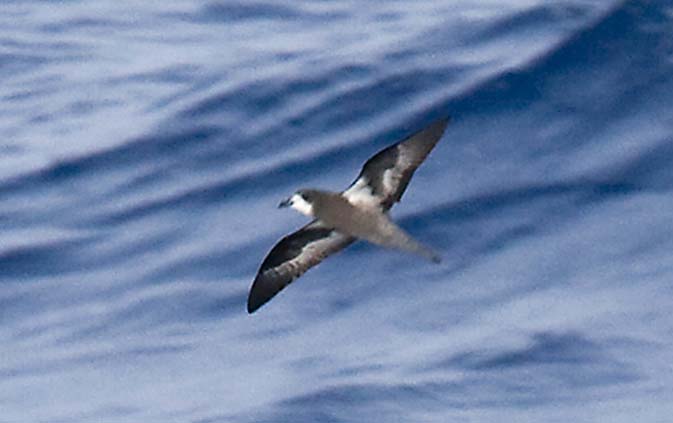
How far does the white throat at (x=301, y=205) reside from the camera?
10172 millimetres

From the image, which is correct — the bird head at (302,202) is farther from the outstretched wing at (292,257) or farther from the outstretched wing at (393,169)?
the outstretched wing at (292,257)

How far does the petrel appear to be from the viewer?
32.7ft

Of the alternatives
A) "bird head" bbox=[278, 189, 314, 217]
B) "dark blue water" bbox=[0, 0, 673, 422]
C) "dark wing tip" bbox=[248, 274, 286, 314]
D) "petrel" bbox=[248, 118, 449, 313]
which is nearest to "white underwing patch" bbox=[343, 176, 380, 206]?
"petrel" bbox=[248, 118, 449, 313]

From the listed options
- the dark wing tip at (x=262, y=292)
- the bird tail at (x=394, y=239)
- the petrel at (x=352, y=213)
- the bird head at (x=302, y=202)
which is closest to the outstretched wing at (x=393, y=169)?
the petrel at (x=352, y=213)

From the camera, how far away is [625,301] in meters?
12.8

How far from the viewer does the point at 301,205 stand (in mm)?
10211

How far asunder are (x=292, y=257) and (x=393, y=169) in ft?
2.49

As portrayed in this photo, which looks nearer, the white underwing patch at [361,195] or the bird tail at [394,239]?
the bird tail at [394,239]

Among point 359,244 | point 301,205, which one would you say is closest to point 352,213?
point 301,205

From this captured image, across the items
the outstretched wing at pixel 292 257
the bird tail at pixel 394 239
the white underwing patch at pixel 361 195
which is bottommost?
the bird tail at pixel 394 239

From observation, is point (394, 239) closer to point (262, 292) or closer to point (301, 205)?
point (301, 205)

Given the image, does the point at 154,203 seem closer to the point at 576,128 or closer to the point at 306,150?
the point at 306,150

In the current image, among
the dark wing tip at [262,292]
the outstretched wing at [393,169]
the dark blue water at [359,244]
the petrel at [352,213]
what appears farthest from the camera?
the dark blue water at [359,244]

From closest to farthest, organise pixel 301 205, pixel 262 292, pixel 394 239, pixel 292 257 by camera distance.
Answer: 1. pixel 394 239
2. pixel 301 205
3. pixel 262 292
4. pixel 292 257
